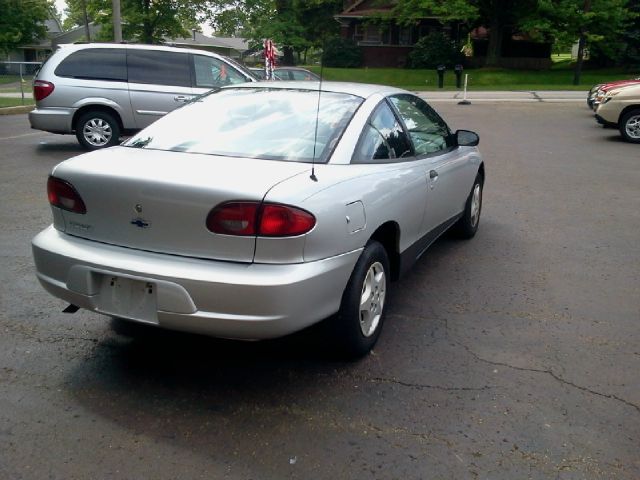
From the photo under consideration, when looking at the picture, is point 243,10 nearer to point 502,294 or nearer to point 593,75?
point 593,75

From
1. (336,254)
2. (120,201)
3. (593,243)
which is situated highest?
(120,201)

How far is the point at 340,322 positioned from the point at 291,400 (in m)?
0.50

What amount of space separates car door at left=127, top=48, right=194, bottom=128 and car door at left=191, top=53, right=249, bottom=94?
162 millimetres

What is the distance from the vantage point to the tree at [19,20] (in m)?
50.1

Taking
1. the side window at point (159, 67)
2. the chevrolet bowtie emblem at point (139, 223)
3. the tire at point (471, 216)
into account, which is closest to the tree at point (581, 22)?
the side window at point (159, 67)

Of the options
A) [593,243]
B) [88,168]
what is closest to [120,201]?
[88,168]

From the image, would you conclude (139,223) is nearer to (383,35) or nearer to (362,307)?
(362,307)

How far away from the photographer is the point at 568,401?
346 cm

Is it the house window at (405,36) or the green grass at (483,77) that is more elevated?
the house window at (405,36)

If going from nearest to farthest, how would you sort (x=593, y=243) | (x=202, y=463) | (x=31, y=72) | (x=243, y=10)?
1. (x=202, y=463)
2. (x=593, y=243)
3. (x=31, y=72)
4. (x=243, y=10)

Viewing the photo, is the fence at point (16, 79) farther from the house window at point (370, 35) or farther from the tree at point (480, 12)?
the house window at point (370, 35)

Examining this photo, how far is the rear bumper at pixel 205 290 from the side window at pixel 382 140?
860 millimetres

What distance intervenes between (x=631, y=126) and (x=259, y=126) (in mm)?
12309

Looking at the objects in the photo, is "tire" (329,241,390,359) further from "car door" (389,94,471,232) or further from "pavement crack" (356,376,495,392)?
"car door" (389,94,471,232)
